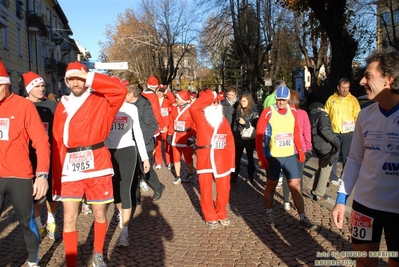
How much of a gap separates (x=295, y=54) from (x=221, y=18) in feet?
80.3

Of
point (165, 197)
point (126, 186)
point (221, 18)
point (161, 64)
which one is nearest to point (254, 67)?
point (221, 18)

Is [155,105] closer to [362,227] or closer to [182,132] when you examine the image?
[182,132]

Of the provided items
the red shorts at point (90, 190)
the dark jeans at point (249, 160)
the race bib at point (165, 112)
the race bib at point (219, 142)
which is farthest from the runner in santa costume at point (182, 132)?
the red shorts at point (90, 190)

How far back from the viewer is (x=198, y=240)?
530cm

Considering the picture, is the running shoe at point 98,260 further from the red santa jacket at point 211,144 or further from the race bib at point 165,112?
the race bib at point 165,112

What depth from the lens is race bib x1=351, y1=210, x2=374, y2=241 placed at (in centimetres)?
280

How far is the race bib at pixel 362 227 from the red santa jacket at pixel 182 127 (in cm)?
628

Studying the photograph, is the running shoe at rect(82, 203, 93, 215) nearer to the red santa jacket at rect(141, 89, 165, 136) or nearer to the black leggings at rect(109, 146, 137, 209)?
the black leggings at rect(109, 146, 137, 209)

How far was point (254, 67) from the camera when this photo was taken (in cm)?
2748

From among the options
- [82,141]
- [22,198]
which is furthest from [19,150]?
[82,141]

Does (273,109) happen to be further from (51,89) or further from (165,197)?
(51,89)

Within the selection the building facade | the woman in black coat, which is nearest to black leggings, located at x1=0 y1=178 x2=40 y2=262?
the woman in black coat

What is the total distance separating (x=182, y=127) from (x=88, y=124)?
17.3 feet

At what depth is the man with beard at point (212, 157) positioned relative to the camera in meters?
5.84
